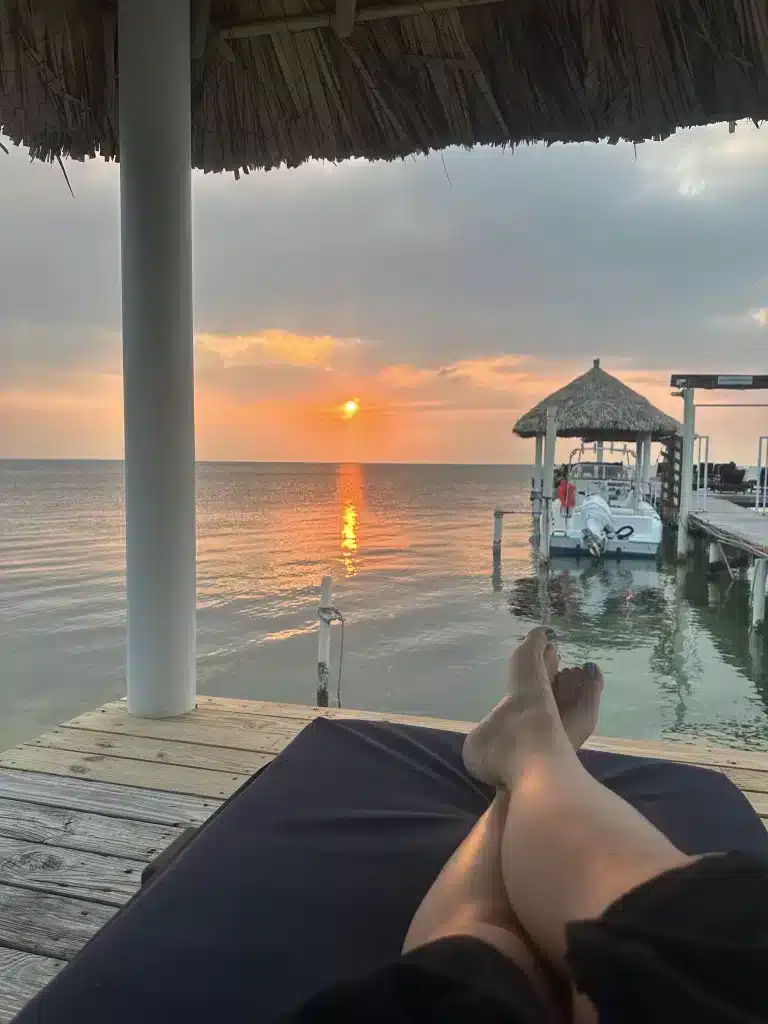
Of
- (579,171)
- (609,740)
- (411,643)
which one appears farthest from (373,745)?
(411,643)

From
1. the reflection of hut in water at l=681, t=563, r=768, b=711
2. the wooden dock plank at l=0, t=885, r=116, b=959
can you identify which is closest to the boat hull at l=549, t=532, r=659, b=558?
the reflection of hut in water at l=681, t=563, r=768, b=711

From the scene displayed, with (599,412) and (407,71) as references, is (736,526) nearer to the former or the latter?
(599,412)

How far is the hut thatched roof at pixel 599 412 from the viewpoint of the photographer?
1291 cm

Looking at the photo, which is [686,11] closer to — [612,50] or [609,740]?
[612,50]

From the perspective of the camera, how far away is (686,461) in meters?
10.2

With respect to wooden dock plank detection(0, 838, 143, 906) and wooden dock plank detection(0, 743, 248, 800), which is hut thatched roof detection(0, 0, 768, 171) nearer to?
wooden dock plank detection(0, 743, 248, 800)

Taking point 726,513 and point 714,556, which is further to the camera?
point 726,513

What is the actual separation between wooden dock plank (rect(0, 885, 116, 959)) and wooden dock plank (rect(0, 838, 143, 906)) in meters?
0.02

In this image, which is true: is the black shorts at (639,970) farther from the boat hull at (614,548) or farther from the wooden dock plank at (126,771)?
the boat hull at (614,548)

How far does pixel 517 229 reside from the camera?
33.0 ft

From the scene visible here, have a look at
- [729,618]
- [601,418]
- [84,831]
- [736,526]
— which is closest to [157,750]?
[84,831]

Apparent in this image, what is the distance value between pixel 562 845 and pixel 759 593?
7345 millimetres

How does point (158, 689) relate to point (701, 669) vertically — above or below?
above

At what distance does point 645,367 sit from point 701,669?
770 inches
